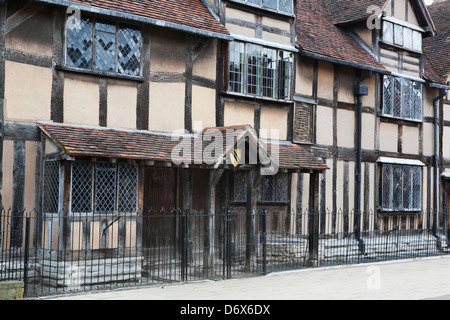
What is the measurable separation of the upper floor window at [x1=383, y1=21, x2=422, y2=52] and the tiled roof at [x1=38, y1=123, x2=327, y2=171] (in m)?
8.16

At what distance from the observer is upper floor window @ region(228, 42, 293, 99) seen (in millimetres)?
15695

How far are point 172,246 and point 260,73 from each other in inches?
196

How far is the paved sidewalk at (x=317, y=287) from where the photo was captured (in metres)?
10.8

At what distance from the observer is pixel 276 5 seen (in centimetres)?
1648

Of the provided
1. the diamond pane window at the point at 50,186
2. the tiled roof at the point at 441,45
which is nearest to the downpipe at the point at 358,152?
the tiled roof at the point at 441,45

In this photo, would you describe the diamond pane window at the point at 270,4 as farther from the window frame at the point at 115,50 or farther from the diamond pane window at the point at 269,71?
the window frame at the point at 115,50

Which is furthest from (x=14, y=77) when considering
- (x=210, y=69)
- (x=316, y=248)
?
(x=316, y=248)

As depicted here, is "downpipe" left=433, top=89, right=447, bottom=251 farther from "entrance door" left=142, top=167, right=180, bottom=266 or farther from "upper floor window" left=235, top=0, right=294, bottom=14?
"entrance door" left=142, top=167, right=180, bottom=266

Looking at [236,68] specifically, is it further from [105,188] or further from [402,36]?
[402,36]

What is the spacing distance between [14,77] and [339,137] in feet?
32.2

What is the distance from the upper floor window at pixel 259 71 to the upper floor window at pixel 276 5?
1055 mm

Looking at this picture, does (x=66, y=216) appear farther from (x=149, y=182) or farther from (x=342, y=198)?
(x=342, y=198)

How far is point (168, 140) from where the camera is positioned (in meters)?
14.0

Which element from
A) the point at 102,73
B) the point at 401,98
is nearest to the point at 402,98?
the point at 401,98
